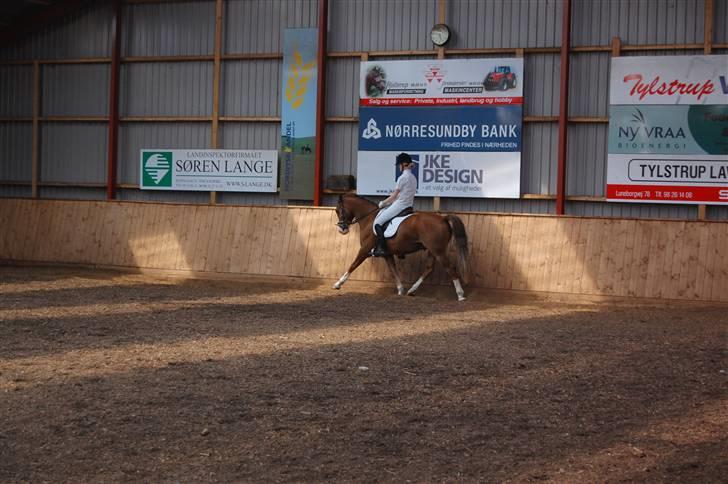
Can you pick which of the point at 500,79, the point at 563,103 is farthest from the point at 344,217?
the point at 563,103

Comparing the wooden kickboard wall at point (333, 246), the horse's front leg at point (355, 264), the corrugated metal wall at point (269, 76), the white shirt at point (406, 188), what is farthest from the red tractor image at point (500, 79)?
the horse's front leg at point (355, 264)

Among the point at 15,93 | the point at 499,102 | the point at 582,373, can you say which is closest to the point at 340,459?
the point at 582,373

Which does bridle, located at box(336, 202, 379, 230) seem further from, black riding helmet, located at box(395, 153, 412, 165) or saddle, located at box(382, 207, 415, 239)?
black riding helmet, located at box(395, 153, 412, 165)

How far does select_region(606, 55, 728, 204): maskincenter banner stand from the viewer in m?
17.5

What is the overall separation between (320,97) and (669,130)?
6470 millimetres

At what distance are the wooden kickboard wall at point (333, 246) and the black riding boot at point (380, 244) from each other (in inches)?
51.5

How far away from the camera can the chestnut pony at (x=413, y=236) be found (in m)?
17.0

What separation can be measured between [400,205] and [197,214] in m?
4.91

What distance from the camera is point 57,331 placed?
11.9 meters

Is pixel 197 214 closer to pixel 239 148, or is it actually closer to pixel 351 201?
pixel 239 148

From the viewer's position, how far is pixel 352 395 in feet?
27.8

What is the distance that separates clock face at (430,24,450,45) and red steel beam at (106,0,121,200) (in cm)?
699

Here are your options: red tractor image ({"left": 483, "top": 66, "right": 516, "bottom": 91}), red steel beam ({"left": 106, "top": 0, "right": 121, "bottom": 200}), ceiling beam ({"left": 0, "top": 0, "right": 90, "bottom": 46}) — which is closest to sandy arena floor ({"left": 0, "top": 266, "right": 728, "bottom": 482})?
red tractor image ({"left": 483, "top": 66, "right": 516, "bottom": 91})

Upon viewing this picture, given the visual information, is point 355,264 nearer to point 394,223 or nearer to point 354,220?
point 354,220
